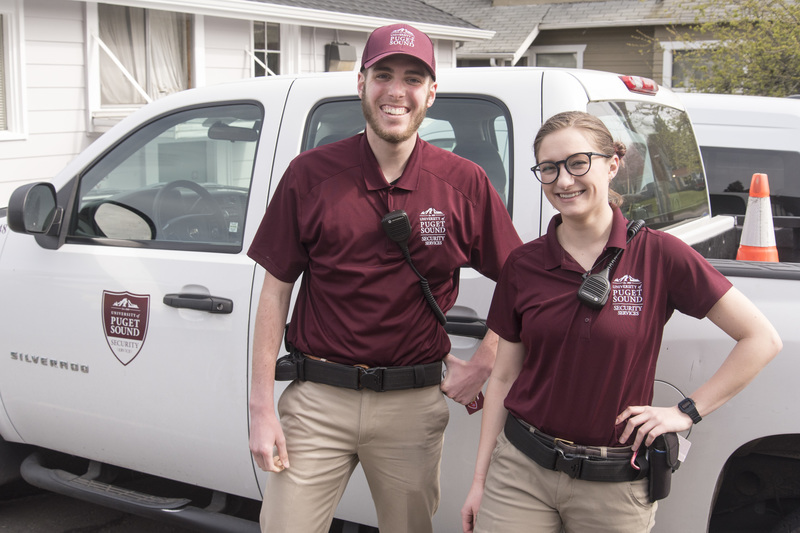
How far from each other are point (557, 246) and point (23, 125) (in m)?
7.63

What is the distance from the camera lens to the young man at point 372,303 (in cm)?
241

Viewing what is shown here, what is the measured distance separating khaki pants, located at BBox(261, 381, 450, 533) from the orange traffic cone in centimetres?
151

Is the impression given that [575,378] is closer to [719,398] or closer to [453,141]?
Answer: [719,398]

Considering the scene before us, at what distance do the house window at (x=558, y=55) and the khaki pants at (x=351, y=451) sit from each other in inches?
743

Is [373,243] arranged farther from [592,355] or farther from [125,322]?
[125,322]

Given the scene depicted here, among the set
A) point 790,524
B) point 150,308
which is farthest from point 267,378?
point 790,524

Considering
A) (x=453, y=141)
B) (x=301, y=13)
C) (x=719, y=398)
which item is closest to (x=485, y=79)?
(x=453, y=141)

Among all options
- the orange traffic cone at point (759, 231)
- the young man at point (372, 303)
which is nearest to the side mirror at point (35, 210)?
the young man at point (372, 303)

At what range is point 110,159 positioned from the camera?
136 inches

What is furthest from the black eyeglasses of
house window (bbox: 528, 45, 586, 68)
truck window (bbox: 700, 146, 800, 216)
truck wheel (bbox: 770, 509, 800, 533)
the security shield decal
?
house window (bbox: 528, 45, 586, 68)

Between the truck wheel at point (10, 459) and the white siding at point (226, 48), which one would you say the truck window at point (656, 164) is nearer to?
the truck wheel at point (10, 459)

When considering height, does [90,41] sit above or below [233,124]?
above

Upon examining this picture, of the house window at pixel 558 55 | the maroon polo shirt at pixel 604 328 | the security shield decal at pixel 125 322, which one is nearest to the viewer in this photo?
the maroon polo shirt at pixel 604 328

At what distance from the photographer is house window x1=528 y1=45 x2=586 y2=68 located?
66.3 feet
